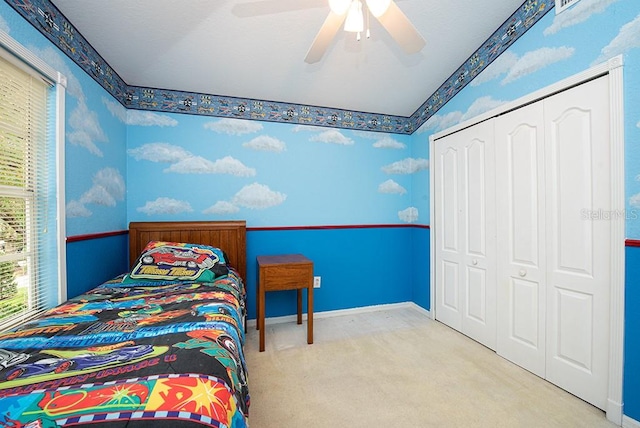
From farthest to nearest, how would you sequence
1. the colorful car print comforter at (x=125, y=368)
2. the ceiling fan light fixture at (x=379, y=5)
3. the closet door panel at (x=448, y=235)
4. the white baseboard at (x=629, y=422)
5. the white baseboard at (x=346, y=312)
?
the white baseboard at (x=346, y=312), the closet door panel at (x=448, y=235), the white baseboard at (x=629, y=422), the ceiling fan light fixture at (x=379, y=5), the colorful car print comforter at (x=125, y=368)

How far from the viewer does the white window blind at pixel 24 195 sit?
4.75 ft

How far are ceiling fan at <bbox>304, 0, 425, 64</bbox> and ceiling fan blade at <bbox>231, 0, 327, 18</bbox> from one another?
1.72ft

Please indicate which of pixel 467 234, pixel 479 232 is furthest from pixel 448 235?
pixel 479 232

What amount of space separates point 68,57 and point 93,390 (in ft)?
6.82

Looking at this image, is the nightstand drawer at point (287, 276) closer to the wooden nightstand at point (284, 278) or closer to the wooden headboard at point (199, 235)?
the wooden nightstand at point (284, 278)

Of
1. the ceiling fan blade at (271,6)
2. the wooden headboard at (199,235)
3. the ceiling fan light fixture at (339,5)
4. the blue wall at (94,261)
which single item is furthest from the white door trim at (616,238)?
the blue wall at (94,261)

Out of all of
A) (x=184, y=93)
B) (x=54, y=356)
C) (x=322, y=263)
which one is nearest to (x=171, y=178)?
(x=184, y=93)

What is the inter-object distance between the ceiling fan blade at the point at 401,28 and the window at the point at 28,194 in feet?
5.99

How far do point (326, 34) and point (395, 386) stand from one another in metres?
2.24

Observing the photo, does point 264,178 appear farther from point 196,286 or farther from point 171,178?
point 196,286

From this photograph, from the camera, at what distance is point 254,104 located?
2.91 metres

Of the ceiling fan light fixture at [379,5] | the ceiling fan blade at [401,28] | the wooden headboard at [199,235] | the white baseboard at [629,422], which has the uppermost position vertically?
the ceiling fan light fixture at [379,5]

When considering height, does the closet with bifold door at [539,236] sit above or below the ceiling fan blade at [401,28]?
below

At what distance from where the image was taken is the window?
4.75ft
